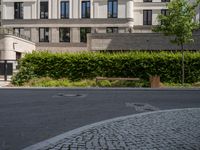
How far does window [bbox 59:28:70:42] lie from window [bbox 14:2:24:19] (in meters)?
6.32

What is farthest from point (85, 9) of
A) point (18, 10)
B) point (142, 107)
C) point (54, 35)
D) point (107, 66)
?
point (142, 107)

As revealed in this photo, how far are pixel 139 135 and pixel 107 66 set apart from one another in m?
18.3

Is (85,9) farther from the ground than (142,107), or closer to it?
farther from the ground

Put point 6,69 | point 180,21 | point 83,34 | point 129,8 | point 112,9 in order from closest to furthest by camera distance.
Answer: point 180,21 < point 6,69 < point 129,8 < point 112,9 < point 83,34

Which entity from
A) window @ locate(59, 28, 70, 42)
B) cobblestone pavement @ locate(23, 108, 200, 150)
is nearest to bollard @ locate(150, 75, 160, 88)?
cobblestone pavement @ locate(23, 108, 200, 150)

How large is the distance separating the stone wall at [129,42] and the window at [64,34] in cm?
1561

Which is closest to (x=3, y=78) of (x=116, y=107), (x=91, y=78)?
(x=91, y=78)

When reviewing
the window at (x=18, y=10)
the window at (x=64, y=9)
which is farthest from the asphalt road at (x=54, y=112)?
the window at (x=18, y=10)

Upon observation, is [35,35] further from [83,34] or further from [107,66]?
[107,66]

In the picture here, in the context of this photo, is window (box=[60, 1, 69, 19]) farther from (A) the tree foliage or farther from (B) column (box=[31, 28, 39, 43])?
(A) the tree foliage

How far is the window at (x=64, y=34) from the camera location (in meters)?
56.3

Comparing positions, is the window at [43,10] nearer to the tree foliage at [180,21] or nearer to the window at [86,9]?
the window at [86,9]

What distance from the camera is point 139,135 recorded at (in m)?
8.66

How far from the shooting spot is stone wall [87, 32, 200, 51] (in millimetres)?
40750
